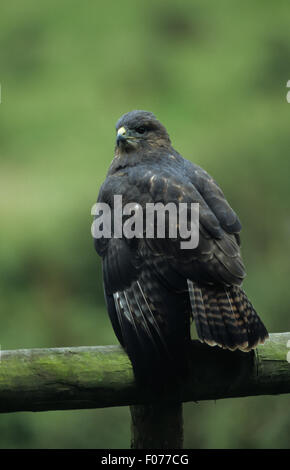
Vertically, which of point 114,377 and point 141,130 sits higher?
point 141,130

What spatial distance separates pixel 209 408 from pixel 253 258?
129 cm

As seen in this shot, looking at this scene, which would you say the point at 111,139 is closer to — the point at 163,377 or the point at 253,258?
the point at 253,258

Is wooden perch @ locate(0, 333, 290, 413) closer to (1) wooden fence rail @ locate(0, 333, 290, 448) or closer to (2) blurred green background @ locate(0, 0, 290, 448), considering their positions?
(1) wooden fence rail @ locate(0, 333, 290, 448)

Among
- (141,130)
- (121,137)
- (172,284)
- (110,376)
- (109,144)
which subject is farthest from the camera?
(109,144)

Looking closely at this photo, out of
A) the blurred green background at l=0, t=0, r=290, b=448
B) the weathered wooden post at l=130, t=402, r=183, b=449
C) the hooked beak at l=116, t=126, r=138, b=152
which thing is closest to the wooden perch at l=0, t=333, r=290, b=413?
the weathered wooden post at l=130, t=402, r=183, b=449

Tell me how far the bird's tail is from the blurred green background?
2269mm

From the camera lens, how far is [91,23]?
368 inches

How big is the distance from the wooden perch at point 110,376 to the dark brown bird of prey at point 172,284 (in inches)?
2.6

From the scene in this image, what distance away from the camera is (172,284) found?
238cm

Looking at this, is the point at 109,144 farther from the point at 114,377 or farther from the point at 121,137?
the point at 114,377

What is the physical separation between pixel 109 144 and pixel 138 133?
4.82 meters

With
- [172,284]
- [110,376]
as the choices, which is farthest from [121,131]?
[110,376]

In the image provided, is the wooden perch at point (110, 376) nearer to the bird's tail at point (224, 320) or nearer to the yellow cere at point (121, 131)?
the bird's tail at point (224, 320)

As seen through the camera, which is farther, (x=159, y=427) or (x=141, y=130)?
(x=141, y=130)
